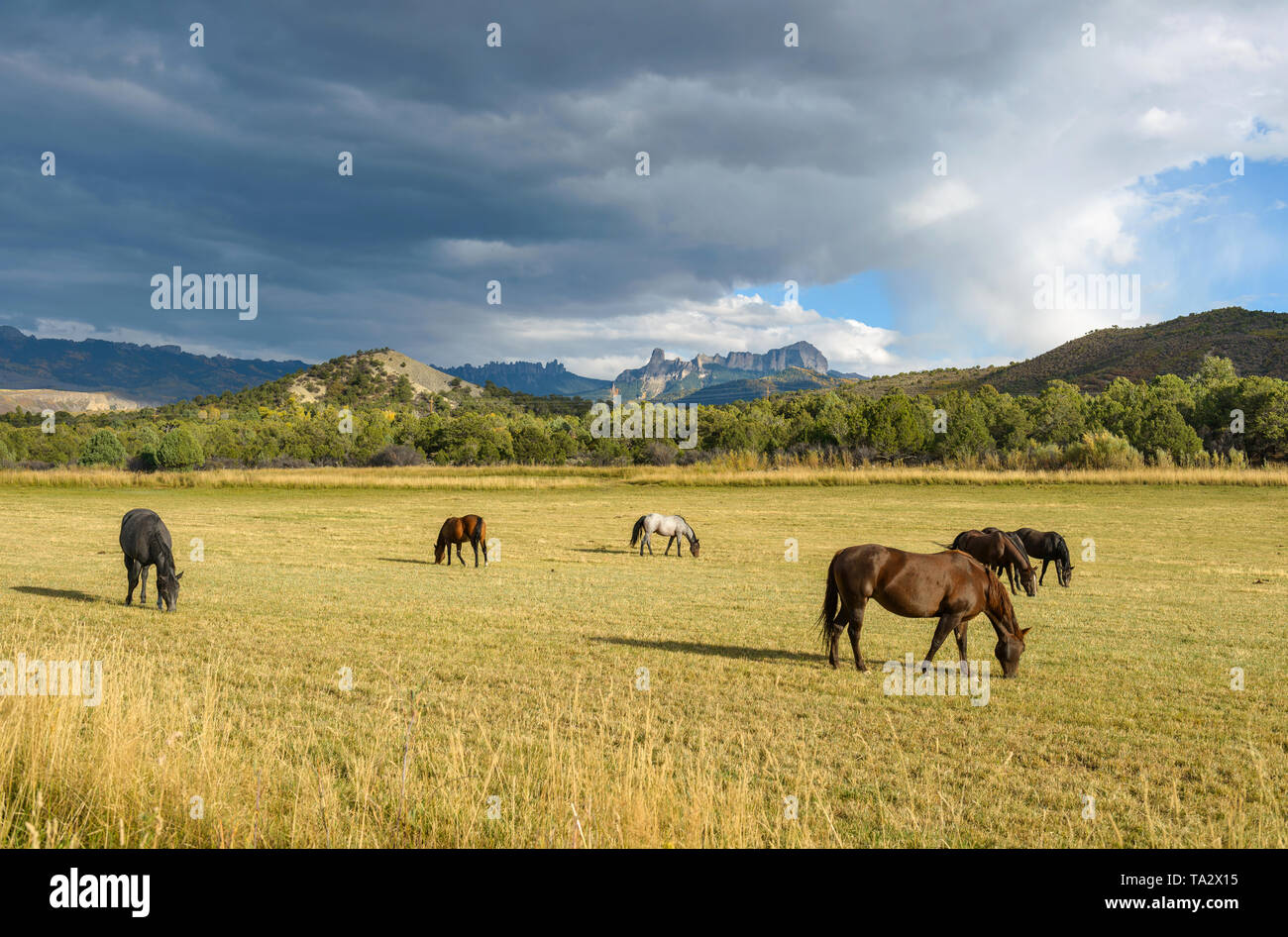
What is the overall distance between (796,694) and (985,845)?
399 centimetres

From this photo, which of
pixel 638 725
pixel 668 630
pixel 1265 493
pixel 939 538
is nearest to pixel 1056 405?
pixel 1265 493

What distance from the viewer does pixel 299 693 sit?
8.99 m

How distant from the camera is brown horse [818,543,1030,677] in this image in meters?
9.80

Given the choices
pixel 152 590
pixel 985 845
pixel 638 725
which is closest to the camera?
pixel 985 845

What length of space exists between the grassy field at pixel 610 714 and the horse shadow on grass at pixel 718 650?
86mm

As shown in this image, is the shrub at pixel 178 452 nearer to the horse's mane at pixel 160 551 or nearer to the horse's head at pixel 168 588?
the horse's mane at pixel 160 551

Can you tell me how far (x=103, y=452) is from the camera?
334ft

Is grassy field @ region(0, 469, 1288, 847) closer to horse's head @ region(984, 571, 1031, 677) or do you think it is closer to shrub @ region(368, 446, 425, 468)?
horse's head @ region(984, 571, 1031, 677)

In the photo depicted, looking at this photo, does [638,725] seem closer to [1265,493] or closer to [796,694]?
[796,694]

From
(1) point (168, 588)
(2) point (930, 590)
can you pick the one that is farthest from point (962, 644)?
(1) point (168, 588)

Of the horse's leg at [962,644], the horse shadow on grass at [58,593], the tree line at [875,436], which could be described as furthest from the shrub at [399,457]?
the horse's leg at [962,644]

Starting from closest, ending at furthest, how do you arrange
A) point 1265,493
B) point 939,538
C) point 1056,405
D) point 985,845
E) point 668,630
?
point 985,845 < point 668,630 < point 939,538 < point 1265,493 < point 1056,405

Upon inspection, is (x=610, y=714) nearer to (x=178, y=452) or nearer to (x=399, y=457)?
(x=399, y=457)

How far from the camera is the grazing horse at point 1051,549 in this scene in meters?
19.3
